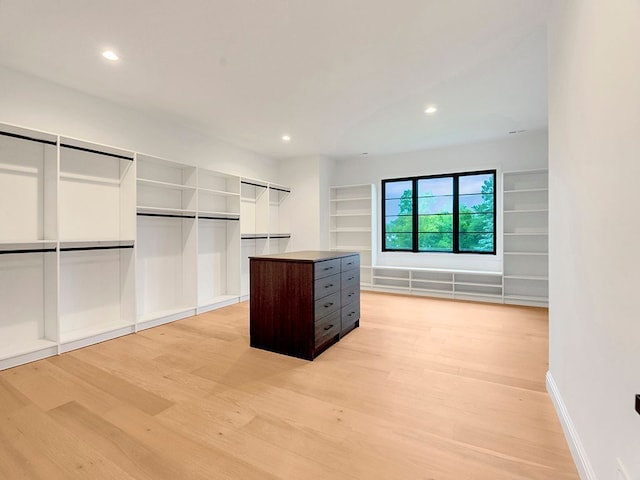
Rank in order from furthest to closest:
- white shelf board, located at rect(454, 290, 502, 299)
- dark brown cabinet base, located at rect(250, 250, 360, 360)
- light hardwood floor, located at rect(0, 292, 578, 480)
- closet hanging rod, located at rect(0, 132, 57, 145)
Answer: white shelf board, located at rect(454, 290, 502, 299) < dark brown cabinet base, located at rect(250, 250, 360, 360) < closet hanging rod, located at rect(0, 132, 57, 145) < light hardwood floor, located at rect(0, 292, 578, 480)

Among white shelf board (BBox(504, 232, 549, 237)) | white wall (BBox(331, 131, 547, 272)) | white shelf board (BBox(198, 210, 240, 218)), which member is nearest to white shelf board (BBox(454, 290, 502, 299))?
white wall (BBox(331, 131, 547, 272))

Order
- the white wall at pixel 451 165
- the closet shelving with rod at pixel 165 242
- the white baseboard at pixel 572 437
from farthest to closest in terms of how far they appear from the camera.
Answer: the white wall at pixel 451 165
the closet shelving with rod at pixel 165 242
the white baseboard at pixel 572 437

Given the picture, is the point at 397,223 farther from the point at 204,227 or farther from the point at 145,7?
the point at 145,7

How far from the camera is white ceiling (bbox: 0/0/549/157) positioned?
207cm

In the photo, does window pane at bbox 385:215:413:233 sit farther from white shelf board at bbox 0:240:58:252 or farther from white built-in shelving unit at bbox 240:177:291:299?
white shelf board at bbox 0:240:58:252

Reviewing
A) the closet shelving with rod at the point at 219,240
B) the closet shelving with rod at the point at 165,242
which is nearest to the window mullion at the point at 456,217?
the closet shelving with rod at the point at 219,240

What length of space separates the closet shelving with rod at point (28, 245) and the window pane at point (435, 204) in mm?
5270

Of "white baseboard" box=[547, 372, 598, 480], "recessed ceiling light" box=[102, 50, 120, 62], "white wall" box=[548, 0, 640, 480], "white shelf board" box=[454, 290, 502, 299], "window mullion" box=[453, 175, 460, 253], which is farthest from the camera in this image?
"window mullion" box=[453, 175, 460, 253]

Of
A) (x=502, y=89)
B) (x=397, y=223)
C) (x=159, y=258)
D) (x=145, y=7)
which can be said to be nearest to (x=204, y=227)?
(x=159, y=258)

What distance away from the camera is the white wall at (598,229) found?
3.17 feet

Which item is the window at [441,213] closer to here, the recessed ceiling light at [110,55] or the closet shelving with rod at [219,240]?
the closet shelving with rod at [219,240]

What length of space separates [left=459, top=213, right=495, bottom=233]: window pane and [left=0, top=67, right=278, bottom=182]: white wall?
4147mm

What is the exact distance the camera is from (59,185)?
294 centimetres

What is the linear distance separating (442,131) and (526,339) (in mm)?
3047
